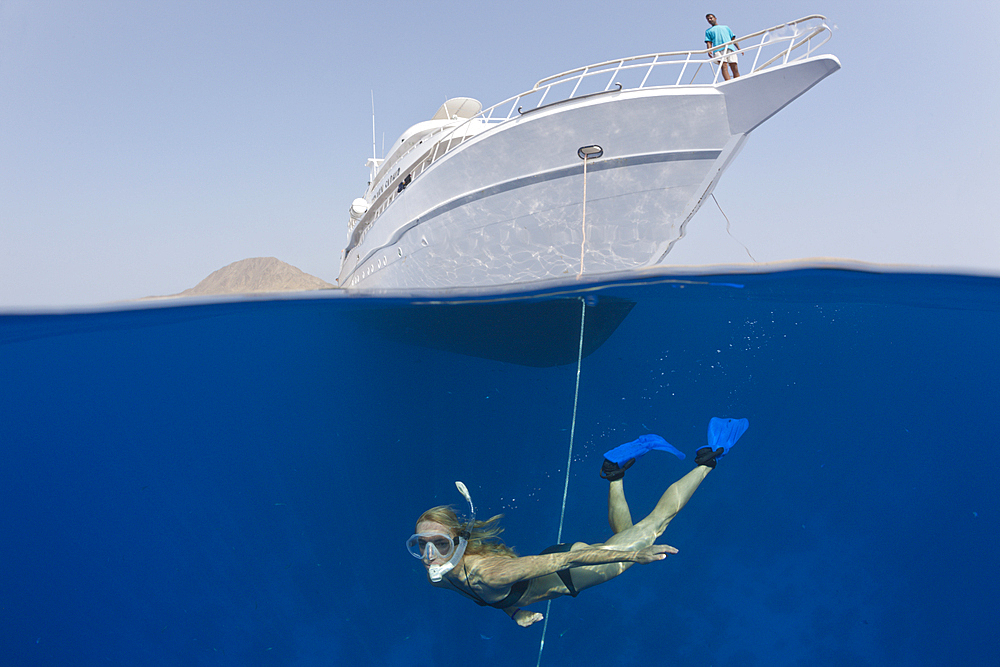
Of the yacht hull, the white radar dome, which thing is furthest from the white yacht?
the white radar dome

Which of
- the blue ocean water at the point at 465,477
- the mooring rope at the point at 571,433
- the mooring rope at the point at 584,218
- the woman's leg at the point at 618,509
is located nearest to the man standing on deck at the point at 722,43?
the mooring rope at the point at 584,218

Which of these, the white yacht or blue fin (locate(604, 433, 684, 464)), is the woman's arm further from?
the white yacht

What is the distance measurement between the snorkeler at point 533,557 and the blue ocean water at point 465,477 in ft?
18.6

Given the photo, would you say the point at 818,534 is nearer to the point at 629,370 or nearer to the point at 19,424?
the point at 629,370

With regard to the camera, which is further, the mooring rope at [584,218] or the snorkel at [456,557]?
the mooring rope at [584,218]

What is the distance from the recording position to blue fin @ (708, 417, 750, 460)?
208 inches

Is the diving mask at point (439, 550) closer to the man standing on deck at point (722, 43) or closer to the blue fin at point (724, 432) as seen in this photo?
the blue fin at point (724, 432)

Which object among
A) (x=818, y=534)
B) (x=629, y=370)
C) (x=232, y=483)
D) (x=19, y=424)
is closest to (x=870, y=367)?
(x=818, y=534)

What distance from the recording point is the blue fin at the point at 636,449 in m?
4.81

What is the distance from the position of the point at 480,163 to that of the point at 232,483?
32.7 feet

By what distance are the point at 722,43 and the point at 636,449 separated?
22.7 ft

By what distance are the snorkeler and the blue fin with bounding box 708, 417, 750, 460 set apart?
0.01m

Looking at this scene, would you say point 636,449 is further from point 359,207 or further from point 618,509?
point 359,207

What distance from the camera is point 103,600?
9.83 m
